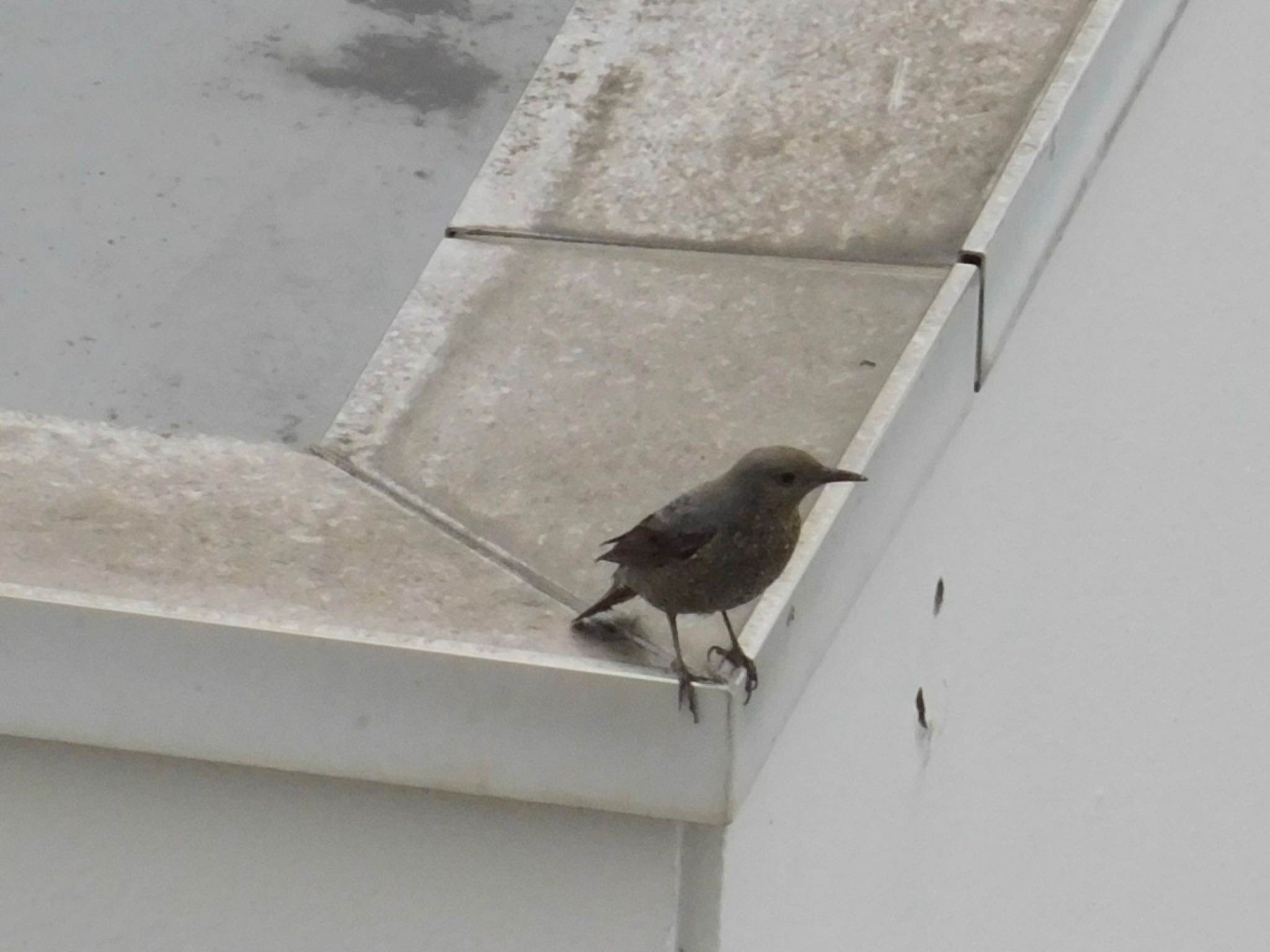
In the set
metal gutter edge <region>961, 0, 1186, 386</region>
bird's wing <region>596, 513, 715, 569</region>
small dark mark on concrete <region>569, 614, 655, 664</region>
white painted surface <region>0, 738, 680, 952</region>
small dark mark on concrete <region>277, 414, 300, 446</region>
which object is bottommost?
white painted surface <region>0, 738, 680, 952</region>

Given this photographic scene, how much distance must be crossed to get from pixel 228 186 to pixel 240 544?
840 mm

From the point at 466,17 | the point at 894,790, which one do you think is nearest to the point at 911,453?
the point at 894,790

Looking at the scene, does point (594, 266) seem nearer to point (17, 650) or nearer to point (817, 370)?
point (817, 370)

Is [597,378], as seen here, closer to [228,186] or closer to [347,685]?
[347,685]

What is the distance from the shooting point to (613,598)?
174 cm

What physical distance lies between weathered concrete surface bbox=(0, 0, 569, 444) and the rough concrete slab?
93 mm

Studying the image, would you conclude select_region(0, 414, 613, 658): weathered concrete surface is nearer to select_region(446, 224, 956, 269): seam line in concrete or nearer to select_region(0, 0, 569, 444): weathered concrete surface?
select_region(0, 0, 569, 444): weathered concrete surface

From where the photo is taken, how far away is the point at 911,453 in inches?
79.9

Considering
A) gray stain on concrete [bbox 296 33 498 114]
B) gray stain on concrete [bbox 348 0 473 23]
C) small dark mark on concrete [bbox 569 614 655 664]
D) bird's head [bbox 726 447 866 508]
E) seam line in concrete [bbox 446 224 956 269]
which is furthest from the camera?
gray stain on concrete [bbox 348 0 473 23]

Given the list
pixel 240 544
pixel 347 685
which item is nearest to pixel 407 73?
pixel 240 544

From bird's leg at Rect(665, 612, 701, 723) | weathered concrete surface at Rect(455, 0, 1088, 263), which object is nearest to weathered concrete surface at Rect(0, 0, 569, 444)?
weathered concrete surface at Rect(455, 0, 1088, 263)

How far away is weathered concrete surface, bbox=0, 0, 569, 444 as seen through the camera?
2041mm

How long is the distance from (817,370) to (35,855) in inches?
40.7

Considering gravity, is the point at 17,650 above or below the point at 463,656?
below
